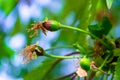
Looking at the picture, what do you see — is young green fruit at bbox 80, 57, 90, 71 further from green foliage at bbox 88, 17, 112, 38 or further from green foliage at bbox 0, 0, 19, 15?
green foliage at bbox 0, 0, 19, 15

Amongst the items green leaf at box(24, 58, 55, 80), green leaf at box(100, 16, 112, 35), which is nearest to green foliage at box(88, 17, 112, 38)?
green leaf at box(100, 16, 112, 35)

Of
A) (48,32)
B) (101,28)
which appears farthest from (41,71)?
(101,28)

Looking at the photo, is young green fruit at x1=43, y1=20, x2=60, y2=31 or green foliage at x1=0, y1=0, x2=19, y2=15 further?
green foliage at x1=0, y1=0, x2=19, y2=15

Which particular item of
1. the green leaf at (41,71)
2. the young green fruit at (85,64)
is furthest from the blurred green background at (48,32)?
the young green fruit at (85,64)

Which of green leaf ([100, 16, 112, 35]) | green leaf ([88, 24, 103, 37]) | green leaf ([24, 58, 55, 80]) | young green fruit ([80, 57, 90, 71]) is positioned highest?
green leaf ([24, 58, 55, 80])

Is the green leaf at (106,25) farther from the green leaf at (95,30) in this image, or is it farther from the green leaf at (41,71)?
the green leaf at (41,71)

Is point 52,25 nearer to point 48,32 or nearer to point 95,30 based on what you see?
point 95,30

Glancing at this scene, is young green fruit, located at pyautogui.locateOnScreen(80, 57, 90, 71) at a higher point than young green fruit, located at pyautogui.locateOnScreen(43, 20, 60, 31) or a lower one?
lower
